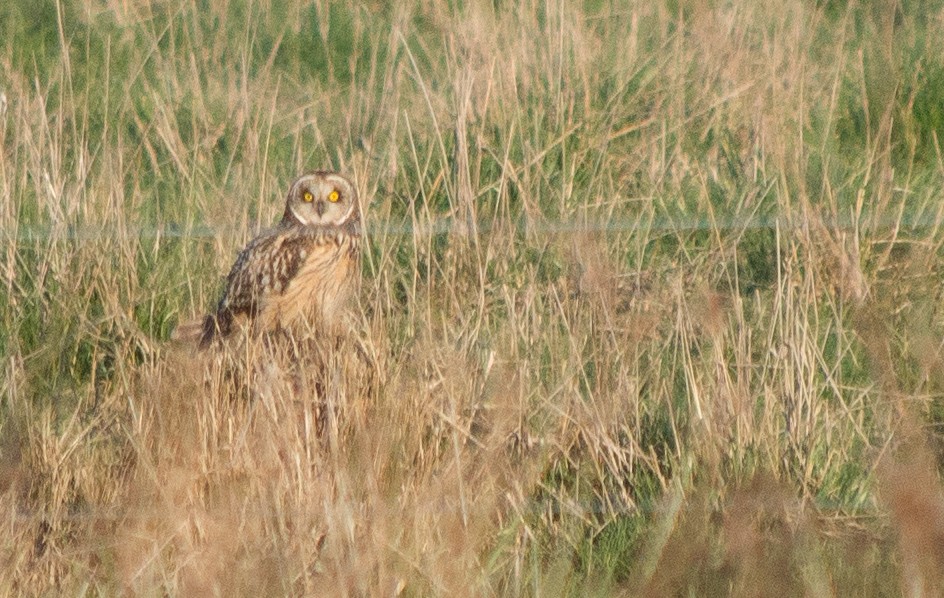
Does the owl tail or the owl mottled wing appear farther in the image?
the owl mottled wing

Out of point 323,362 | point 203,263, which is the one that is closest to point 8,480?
point 323,362

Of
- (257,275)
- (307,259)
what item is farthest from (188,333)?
(307,259)

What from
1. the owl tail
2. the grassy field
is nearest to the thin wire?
the grassy field

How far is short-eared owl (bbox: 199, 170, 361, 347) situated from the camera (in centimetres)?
405

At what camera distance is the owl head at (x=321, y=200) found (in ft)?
14.1

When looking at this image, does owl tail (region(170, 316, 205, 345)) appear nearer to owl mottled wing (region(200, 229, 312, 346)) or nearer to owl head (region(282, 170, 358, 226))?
owl mottled wing (region(200, 229, 312, 346))

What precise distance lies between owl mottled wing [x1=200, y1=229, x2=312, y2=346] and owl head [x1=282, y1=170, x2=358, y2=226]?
8cm

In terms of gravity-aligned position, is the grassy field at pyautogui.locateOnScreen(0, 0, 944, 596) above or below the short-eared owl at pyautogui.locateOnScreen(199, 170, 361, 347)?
above

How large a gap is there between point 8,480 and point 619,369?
1232mm

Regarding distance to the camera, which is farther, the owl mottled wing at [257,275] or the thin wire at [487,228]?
the owl mottled wing at [257,275]

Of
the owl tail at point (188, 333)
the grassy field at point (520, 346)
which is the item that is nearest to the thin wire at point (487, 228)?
the grassy field at point (520, 346)

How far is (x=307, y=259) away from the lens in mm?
4258

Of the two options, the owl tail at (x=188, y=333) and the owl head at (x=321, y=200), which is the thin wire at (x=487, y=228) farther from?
the owl tail at (x=188, y=333)

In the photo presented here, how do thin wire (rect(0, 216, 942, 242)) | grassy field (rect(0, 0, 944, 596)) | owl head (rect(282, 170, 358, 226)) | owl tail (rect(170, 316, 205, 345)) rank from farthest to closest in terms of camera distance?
owl head (rect(282, 170, 358, 226)), owl tail (rect(170, 316, 205, 345)), thin wire (rect(0, 216, 942, 242)), grassy field (rect(0, 0, 944, 596))
